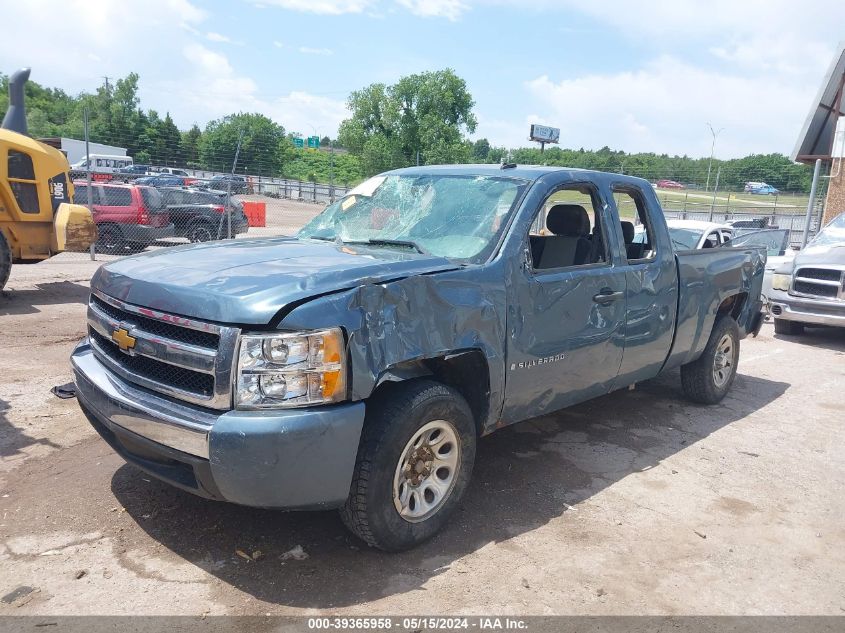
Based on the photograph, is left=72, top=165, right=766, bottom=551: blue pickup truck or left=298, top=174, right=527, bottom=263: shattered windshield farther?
left=298, top=174, right=527, bottom=263: shattered windshield

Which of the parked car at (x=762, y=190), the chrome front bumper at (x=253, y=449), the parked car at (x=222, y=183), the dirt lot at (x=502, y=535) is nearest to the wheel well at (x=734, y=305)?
Result: the dirt lot at (x=502, y=535)

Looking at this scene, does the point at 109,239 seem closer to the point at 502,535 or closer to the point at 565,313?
the point at 565,313

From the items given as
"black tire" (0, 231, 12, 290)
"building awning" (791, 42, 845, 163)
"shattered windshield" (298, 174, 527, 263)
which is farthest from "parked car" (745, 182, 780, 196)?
"shattered windshield" (298, 174, 527, 263)

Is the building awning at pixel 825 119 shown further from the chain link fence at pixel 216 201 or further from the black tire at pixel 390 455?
the black tire at pixel 390 455

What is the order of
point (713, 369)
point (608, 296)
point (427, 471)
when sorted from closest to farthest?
point (427, 471), point (608, 296), point (713, 369)

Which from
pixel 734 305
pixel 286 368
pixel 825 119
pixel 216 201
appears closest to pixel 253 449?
pixel 286 368

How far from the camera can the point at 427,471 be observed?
3457mm

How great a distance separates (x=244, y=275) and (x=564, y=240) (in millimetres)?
2459

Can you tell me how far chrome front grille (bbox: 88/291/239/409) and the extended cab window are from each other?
7.33m

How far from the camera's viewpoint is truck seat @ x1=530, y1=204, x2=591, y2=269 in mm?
4602

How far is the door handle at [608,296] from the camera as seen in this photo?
14.3ft

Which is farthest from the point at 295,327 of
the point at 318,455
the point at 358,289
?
the point at 318,455

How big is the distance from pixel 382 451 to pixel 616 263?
2.33m

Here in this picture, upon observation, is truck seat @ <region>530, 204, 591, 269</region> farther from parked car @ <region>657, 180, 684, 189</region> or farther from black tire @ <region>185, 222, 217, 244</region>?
parked car @ <region>657, 180, 684, 189</region>
